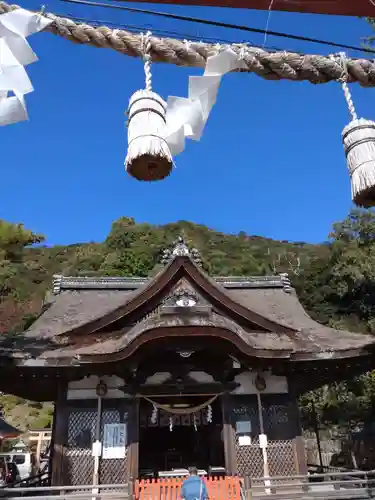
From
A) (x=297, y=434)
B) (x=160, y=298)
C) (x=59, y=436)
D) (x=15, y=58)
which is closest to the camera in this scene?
(x=15, y=58)

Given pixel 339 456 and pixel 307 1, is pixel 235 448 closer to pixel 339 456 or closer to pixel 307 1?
pixel 307 1

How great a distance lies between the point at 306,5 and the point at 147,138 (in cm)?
199

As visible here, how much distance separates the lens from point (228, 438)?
8828mm

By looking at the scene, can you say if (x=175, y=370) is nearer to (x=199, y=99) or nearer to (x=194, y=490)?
(x=194, y=490)

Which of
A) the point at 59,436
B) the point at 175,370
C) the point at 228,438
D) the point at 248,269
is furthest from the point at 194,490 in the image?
the point at 248,269

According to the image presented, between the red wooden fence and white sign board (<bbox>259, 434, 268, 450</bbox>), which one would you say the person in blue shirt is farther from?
white sign board (<bbox>259, 434, 268, 450</bbox>)

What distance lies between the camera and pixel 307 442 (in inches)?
846

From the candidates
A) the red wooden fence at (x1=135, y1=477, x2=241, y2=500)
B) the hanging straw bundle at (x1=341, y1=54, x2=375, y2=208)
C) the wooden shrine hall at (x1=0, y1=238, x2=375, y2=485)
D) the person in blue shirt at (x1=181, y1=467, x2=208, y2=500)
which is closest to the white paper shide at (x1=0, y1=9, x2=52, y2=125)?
the hanging straw bundle at (x1=341, y1=54, x2=375, y2=208)

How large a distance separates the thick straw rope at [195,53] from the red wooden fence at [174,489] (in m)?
6.98

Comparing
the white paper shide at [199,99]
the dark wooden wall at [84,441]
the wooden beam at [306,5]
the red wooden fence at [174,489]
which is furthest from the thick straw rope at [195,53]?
the dark wooden wall at [84,441]

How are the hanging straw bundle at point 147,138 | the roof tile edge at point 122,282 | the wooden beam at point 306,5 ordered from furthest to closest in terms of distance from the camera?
1. the roof tile edge at point 122,282
2. the wooden beam at point 306,5
3. the hanging straw bundle at point 147,138

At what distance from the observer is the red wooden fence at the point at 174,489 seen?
7.22 metres

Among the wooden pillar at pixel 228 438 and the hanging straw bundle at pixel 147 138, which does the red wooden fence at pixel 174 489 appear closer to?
the wooden pillar at pixel 228 438

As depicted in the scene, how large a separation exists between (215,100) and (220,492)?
275 inches
